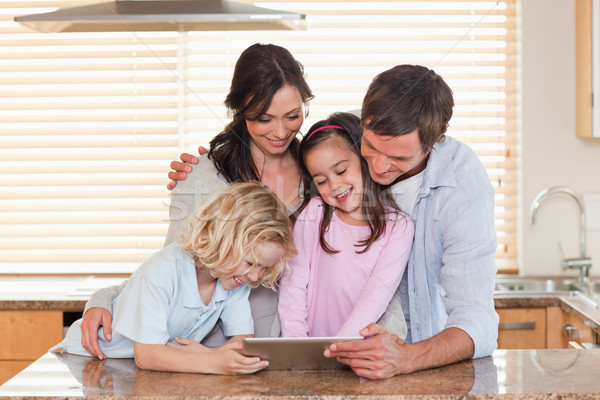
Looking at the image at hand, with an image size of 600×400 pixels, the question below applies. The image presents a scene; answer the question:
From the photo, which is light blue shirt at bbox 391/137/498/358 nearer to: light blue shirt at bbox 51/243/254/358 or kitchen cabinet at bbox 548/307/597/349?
light blue shirt at bbox 51/243/254/358

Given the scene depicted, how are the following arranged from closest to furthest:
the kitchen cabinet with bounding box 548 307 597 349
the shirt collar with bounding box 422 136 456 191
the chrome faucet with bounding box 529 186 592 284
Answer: the shirt collar with bounding box 422 136 456 191
the kitchen cabinet with bounding box 548 307 597 349
the chrome faucet with bounding box 529 186 592 284

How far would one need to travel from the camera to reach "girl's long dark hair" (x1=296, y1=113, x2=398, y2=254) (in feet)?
4.17

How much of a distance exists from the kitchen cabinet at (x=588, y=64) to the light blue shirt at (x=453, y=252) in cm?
97

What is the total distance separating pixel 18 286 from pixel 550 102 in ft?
5.52

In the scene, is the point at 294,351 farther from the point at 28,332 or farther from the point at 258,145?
the point at 28,332

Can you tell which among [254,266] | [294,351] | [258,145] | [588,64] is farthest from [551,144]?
[294,351]

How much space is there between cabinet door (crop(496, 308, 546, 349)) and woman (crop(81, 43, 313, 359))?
0.86 meters

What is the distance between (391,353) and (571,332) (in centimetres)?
104

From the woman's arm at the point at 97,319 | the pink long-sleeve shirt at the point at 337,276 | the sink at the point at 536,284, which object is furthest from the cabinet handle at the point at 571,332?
the woman's arm at the point at 97,319

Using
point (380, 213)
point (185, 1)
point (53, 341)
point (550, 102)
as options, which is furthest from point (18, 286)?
point (550, 102)

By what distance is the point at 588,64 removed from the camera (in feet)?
6.64

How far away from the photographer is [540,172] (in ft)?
7.09

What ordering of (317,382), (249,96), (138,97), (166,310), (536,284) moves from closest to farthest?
(317,382) → (166,310) → (249,96) → (138,97) → (536,284)

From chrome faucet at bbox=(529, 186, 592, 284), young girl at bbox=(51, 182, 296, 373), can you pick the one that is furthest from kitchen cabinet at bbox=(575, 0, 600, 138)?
young girl at bbox=(51, 182, 296, 373)
